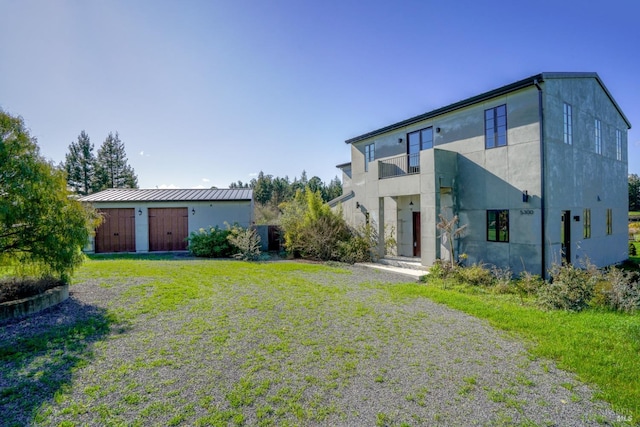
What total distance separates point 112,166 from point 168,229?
26142 mm

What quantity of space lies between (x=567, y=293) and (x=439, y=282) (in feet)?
11.1

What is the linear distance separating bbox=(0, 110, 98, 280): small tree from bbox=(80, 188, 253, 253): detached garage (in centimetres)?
1063

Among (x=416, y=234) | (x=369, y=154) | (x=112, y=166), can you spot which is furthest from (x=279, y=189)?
(x=416, y=234)

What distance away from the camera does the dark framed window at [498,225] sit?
10.6 meters

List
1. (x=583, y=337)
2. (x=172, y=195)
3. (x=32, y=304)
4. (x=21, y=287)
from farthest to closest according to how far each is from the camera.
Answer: (x=172, y=195)
(x=21, y=287)
(x=32, y=304)
(x=583, y=337)

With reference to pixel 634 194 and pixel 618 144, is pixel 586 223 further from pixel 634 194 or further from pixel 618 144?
pixel 634 194

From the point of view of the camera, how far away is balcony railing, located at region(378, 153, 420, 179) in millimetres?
13660

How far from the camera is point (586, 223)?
11930 mm

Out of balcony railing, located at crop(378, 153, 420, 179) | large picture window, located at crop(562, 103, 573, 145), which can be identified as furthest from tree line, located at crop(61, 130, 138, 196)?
large picture window, located at crop(562, 103, 573, 145)

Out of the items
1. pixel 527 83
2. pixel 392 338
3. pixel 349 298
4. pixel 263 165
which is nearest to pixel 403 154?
pixel 527 83

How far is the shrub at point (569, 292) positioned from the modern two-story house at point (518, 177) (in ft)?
7.94

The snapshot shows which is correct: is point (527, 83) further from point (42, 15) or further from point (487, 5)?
point (42, 15)

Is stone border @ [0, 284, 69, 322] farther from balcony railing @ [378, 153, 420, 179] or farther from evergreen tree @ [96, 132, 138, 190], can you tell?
evergreen tree @ [96, 132, 138, 190]

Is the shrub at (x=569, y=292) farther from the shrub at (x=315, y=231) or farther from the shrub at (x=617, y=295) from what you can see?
the shrub at (x=315, y=231)
